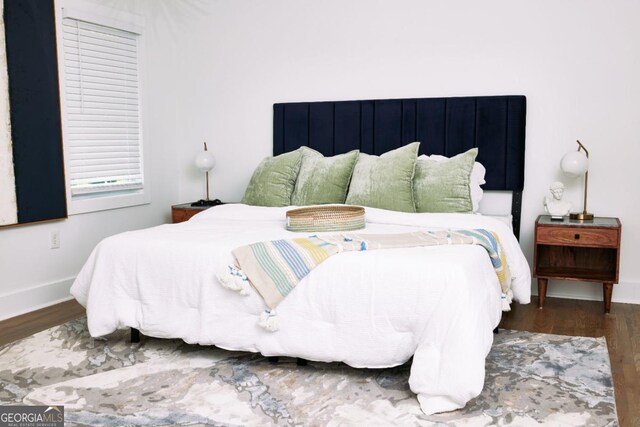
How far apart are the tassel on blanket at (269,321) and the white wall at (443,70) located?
2.31m

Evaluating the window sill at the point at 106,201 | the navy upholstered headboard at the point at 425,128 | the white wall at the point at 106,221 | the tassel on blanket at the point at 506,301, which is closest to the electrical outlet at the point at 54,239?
the white wall at the point at 106,221

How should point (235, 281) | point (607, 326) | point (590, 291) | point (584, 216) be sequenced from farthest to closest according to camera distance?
point (590, 291)
point (584, 216)
point (607, 326)
point (235, 281)

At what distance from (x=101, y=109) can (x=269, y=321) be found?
8.53ft

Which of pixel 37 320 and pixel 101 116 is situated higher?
pixel 101 116

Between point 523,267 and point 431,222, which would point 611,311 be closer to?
point 523,267

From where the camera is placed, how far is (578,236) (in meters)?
3.74

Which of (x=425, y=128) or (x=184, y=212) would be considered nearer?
(x=425, y=128)

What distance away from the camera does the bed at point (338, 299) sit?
91.2 inches

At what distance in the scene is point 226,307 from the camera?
2727 mm

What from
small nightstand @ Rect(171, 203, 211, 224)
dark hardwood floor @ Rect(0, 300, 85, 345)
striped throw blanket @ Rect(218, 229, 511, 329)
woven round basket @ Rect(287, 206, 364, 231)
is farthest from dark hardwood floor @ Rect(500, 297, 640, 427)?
dark hardwood floor @ Rect(0, 300, 85, 345)

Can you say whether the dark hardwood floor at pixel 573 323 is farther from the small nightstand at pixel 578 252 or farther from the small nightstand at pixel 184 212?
the small nightstand at pixel 184 212

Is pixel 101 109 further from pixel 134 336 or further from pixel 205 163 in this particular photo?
pixel 134 336

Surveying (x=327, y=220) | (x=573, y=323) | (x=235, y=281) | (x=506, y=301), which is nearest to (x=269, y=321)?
(x=235, y=281)

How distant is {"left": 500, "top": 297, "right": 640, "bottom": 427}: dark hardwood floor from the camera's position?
259 cm
